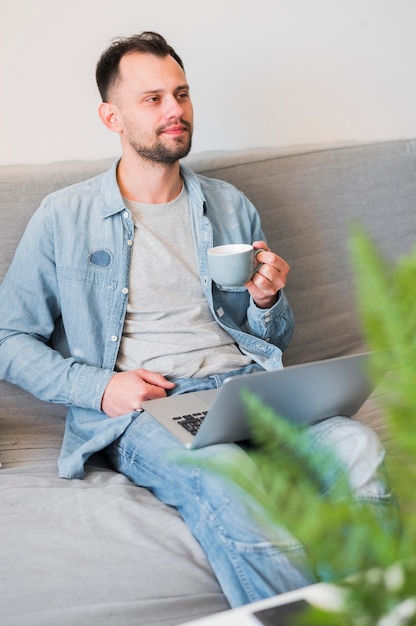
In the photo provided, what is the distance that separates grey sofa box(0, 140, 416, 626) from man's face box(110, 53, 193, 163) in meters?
0.16

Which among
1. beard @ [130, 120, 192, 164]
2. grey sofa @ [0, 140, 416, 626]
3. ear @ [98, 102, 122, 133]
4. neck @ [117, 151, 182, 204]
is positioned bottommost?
grey sofa @ [0, 140, 416, 626]

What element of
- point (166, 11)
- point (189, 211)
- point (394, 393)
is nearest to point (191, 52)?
point (166, 11)

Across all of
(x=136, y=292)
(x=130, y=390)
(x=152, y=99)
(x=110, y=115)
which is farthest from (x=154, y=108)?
(x=130, y=390)

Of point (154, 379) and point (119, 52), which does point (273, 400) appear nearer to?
point (154, 379)

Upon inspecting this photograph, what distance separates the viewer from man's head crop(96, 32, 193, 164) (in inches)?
71.9

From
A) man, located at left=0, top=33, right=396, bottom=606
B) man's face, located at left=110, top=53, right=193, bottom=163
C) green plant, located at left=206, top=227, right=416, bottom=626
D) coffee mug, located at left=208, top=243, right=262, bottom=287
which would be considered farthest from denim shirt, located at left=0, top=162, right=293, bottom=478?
green plant, located at left=206, top=227, right=416, bottom=626

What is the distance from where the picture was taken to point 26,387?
1.72 meters

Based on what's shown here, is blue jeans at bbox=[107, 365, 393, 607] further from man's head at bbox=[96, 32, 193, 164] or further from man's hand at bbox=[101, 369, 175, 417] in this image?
man's head at bbox=[96, 32, 193, 164]

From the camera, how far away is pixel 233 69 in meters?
2.28

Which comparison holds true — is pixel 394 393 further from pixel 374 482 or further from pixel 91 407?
pixel 91 407

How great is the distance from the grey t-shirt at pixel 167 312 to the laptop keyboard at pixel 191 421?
211 mm

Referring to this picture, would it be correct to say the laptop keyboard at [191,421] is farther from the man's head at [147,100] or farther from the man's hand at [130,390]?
the man's head at [147,100]

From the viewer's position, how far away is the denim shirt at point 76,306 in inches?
66.6

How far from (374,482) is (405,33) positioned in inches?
68.8
